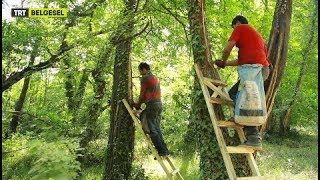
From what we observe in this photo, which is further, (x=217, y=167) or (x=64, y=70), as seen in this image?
(x=64, y=70)

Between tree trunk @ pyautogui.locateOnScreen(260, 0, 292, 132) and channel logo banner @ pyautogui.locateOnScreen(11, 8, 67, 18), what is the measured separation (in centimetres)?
755

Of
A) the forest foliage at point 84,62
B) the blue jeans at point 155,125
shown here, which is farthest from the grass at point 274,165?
the blue jeans at point 155,125

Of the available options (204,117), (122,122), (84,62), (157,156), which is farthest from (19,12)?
(204,117)

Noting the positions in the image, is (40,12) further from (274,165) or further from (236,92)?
(274,165)

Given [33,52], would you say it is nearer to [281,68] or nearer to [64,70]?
[64,70]

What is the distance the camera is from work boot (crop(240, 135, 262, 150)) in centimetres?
622

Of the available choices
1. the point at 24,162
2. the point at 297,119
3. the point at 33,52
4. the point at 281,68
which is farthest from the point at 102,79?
the point at 297,119

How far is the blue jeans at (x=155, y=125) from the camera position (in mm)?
8933

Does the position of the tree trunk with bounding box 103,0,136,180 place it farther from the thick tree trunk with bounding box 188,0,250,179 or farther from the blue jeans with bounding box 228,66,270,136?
the blue jeans with bounding box 228,66,270,136

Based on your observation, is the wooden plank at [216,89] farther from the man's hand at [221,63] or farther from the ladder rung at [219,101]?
the man's hand at [221,63]

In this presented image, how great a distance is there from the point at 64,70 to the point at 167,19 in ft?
11.4

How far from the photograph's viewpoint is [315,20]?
21109mm

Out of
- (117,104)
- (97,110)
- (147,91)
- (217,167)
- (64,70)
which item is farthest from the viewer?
(97,110)

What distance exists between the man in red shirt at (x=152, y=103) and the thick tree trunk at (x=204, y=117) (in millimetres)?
1748
